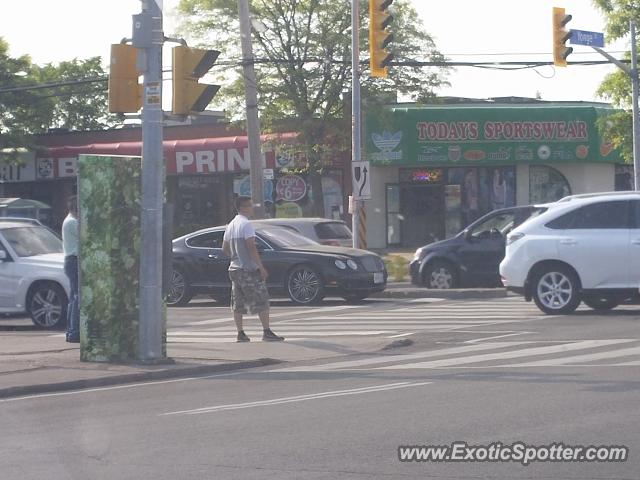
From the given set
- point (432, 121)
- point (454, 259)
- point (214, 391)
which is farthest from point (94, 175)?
point (432, 121)

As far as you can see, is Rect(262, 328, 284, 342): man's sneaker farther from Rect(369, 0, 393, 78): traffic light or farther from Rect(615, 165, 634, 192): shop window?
Rect(615, 165, 634, 192): shop window

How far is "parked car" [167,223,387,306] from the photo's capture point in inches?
843

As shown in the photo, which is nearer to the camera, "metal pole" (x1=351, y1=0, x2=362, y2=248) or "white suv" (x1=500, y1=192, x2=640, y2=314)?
"white suv" (x1=500, y1=192, x2=640, y2=314)

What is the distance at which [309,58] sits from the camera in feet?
121

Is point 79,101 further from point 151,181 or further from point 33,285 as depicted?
point 151,181

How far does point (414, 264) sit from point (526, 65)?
8909mm

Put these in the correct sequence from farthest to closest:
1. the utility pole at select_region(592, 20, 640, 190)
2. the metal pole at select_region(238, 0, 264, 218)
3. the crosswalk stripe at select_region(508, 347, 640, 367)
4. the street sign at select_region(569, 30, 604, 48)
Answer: the utility pole at select_region(592, 20, 640, 190) < the metal pole at select_region(238, 0, 264, 218) < the street sign at select_region(569, 30, 604, 48) < the crosswalk stripe at select_region(508, 347, 640, 367)

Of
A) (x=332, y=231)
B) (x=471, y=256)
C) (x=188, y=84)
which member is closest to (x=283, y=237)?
(x=332, y=231)

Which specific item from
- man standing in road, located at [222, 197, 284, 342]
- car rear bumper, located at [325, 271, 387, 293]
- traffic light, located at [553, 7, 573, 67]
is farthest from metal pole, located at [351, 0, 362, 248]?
man standing in road, located at [222, 197, 284, 342]

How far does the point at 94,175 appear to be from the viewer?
13.3 metres

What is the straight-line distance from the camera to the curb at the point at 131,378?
37.9 ft

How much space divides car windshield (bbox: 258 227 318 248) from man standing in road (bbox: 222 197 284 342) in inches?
260

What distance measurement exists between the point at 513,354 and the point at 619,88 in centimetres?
2152

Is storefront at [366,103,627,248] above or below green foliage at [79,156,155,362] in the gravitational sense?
above
